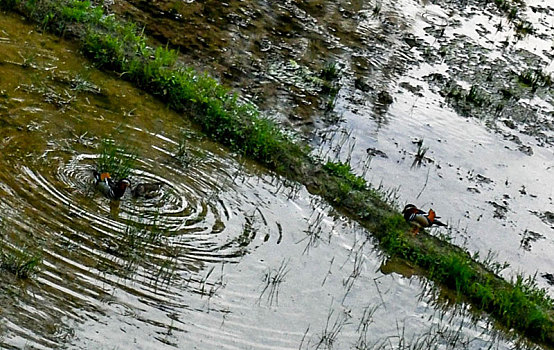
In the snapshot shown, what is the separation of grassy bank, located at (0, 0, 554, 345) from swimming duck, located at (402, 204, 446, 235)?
0.34 ft

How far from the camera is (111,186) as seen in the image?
8.02 meters

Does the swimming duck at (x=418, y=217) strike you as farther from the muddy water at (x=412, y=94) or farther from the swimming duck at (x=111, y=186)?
the swimming duck at (x=111, y=186)

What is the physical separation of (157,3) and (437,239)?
290 inches

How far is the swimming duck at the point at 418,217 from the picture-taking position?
942 cm

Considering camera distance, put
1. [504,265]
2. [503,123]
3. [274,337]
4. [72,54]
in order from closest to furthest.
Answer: [274,337] → [504,265] → [72,54] → [503,123]

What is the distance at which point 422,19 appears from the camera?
17.0 m

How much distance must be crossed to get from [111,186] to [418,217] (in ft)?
12.3

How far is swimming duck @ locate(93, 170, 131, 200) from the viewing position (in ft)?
26.2

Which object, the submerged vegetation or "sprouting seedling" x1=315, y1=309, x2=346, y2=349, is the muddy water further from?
the submerged vegetation

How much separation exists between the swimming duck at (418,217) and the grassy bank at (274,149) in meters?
0.10

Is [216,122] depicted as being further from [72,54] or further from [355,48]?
[355,48]

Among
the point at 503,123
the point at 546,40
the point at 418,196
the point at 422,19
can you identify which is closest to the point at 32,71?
the point at 418,196

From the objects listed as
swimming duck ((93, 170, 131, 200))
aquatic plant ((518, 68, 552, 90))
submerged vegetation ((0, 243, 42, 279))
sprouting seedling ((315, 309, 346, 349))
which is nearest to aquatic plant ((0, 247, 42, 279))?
submerged vegetation ((0, 243, 42, 279))

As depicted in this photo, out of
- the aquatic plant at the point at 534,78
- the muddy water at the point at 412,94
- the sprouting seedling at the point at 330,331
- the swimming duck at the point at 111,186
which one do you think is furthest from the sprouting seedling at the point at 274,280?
the aquatic plant at the point at 534,78
